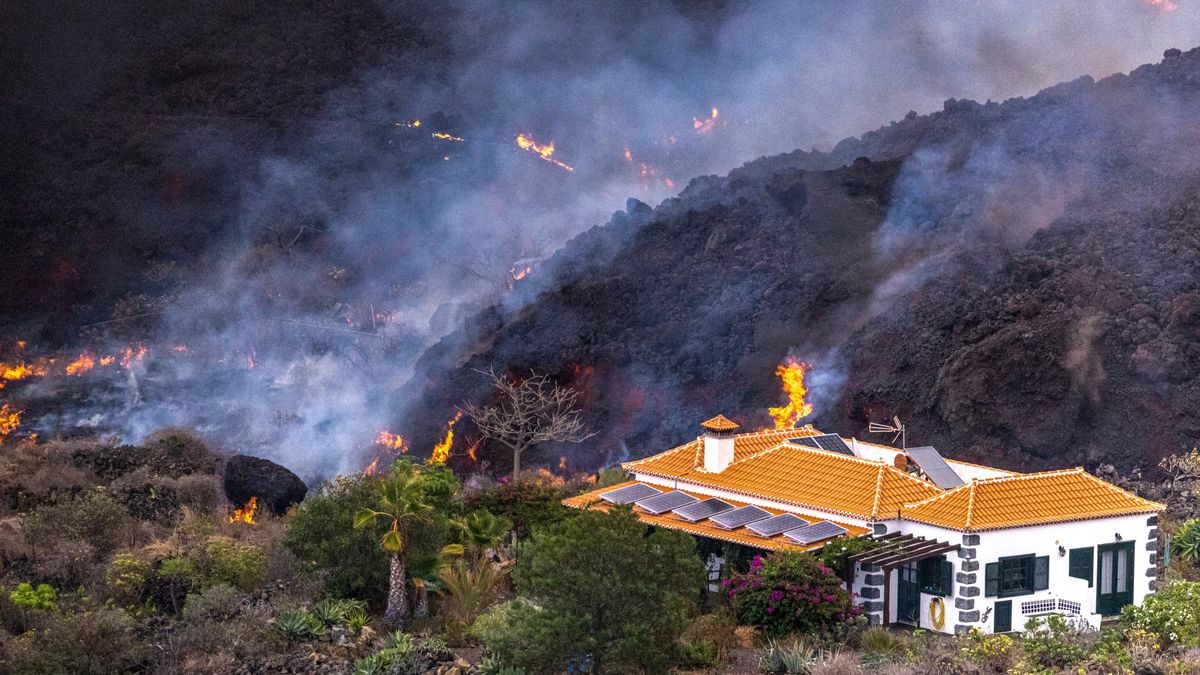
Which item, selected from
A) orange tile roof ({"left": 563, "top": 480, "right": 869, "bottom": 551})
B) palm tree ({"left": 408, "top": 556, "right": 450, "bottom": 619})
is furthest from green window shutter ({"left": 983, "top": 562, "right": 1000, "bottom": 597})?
palm tree ({"left": 408, "top": 556, "right": 450, "bottom": 619})

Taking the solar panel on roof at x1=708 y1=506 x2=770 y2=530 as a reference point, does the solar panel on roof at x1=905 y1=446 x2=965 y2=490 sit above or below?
above

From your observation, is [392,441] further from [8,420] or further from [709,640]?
[709,640]

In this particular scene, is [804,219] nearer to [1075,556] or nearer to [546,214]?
[546,214]

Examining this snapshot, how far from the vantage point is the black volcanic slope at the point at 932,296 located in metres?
49.1

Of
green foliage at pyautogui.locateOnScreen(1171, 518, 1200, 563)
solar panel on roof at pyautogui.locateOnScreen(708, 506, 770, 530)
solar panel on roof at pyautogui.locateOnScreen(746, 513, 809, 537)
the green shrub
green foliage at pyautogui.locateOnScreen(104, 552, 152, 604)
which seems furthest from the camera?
green foliage at pyautogui.locateOnScreen(1171, 518, 1200, 563)

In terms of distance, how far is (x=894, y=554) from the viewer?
29172 millimetres

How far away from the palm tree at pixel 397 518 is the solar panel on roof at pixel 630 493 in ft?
20.2

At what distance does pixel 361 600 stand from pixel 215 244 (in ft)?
188

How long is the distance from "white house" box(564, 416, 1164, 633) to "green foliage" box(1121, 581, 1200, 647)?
6.60 feet

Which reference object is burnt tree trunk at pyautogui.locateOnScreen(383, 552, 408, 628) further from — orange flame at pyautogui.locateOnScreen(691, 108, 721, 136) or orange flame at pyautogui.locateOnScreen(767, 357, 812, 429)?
orange flame at pyautogui.locateOnScreen(691, 108, 721, 136)

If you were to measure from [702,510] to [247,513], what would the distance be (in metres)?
14.8

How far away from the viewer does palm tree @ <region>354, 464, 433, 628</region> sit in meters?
29.2

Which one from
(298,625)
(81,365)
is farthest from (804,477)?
(81,365)

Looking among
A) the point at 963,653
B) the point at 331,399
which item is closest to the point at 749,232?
the point at 331,399
